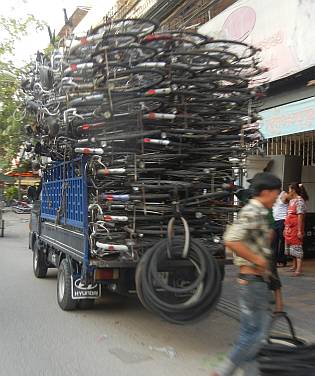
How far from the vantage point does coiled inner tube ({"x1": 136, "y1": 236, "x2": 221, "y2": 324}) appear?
4.68 m

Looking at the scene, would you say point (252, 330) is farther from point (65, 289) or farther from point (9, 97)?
point (9, 97)

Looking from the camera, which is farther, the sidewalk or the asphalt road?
the sidewalk

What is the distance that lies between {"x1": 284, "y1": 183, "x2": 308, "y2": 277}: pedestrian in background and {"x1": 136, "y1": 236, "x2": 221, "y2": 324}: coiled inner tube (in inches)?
185

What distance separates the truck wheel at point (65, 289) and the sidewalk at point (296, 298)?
2.21 m

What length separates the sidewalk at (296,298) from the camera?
6457 millimetres

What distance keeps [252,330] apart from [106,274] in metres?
2.48

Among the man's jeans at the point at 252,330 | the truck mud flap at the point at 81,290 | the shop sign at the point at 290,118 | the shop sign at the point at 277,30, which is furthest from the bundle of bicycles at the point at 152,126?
the shop sign at the point at 277,30

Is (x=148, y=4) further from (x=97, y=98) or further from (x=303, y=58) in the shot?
(x=97, y=98)

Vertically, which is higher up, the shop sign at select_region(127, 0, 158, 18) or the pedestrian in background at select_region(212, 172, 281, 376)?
the shop sign at select_region(127, 0, 158, 18)

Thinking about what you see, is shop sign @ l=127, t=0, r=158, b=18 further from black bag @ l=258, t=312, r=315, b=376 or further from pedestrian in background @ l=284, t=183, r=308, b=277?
black bag @ l=258, t=312, r=315, b=376

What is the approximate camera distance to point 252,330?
12.9 ft

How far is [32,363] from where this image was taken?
16.4 ft

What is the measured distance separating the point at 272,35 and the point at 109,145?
5666 mm

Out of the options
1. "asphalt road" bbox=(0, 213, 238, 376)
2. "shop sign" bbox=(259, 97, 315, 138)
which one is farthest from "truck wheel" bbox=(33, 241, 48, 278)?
"shop sign" bbox=(259, 97, 315, 138)
